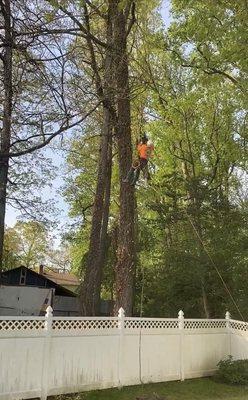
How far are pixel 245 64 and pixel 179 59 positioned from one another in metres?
4.55

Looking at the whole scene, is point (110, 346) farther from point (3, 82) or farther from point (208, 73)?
point (208, 73)

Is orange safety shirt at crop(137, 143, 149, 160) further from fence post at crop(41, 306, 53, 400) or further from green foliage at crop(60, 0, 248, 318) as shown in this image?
fence post at crop(41, 306, 53, 400)

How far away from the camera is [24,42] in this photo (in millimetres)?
9469

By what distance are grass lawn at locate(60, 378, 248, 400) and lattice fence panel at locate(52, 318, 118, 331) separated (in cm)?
118

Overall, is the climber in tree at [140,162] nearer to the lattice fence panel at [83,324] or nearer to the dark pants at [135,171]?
the dark pants at [135,171]

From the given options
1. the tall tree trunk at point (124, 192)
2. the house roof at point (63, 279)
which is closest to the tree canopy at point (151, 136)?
the tall tree trunk at point (124, 192)

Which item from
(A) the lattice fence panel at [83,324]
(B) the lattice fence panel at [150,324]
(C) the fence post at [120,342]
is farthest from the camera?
(B) the lattice fence panel at [150,324]

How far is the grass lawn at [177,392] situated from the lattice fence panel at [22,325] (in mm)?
1387

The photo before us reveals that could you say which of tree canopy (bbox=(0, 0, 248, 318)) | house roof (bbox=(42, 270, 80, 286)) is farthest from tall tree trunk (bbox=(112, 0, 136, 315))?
house roof (bbox=(42, 270, 80, 286))

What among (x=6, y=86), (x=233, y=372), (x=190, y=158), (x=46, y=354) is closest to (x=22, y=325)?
(x=46, y=354)

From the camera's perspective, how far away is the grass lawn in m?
9.33

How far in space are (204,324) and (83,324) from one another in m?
4.35

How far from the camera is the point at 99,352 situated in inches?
380

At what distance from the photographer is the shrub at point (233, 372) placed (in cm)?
1177
